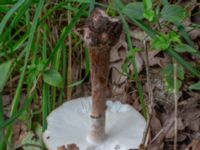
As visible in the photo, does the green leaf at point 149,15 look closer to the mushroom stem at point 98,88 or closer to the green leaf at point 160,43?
the green leaf at point 160,43

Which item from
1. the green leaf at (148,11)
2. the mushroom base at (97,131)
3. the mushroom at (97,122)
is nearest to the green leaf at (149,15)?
the green leaf at (148,11)

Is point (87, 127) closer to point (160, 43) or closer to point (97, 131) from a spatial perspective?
point (97, 131)

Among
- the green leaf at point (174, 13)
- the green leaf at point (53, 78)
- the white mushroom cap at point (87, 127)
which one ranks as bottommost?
the white mushroom cap at point (87, 127)

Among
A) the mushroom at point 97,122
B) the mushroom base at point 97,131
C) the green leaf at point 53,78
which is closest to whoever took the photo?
the mushroom at point 97,122

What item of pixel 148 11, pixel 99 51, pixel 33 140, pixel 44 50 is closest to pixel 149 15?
pixel 148 11

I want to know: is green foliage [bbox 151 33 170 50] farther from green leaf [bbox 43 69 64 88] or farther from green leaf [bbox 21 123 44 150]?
green leaf [bbox 21 123 44 150]

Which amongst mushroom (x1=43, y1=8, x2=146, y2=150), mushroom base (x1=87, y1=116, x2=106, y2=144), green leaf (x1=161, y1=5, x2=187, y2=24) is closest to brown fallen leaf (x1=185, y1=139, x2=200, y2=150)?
mushroom (x1=43, y1=8, x2=146, y2=150)
